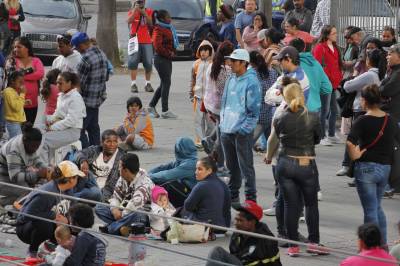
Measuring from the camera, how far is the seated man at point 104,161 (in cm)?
1266

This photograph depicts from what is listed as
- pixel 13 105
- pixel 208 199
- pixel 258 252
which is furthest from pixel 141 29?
pixel 258 252

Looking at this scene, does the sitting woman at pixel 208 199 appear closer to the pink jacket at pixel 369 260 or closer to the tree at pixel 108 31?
the pink jacket at pixel 369 260

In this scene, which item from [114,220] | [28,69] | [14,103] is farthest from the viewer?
[28,69]

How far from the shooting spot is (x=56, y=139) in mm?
14164

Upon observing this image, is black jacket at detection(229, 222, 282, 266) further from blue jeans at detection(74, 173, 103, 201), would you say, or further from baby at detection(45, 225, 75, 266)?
blue jeans at detection(74, 173, 103, 201)

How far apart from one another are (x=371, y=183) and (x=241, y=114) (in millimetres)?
2036

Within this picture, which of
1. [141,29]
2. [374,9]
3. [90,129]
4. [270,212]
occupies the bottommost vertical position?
[270,212]

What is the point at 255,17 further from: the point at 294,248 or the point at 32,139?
the point at 294,248

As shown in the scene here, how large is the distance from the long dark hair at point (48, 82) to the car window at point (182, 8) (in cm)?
1266

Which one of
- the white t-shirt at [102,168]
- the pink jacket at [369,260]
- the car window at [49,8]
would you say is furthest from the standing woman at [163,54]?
the pink jacket at [369,260]

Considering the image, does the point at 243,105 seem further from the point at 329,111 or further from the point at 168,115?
the point at 168,115

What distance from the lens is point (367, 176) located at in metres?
10.9

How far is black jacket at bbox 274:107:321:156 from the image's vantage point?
10.8m

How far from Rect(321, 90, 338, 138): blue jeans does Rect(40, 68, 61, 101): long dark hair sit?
11.2 feet
